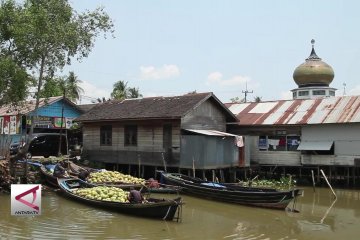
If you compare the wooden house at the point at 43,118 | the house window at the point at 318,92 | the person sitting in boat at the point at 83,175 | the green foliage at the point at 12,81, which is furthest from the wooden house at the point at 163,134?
the house window at the point at 318,92

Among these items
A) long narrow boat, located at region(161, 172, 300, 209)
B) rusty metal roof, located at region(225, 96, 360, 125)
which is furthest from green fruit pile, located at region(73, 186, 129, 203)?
rusty metal roof, located at region(225, 96, 360, 125)

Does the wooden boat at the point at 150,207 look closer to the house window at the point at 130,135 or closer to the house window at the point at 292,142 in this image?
the house window at the point at 130,135

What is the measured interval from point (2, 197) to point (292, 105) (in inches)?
646

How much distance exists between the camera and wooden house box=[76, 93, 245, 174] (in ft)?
68.2

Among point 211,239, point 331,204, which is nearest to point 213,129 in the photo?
point 331,204

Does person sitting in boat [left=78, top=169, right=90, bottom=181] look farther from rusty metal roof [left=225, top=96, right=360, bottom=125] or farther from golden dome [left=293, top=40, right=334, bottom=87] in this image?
golden dome [left=293, top=40, right=334, bottom=87]

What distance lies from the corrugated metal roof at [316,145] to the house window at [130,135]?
28.1 feet

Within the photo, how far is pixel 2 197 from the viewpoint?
16469mm

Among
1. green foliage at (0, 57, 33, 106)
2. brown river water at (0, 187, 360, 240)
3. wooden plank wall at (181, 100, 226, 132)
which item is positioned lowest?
brown river water at (0, 187, 360, 240)

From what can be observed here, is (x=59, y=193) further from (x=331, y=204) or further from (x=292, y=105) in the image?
(x=292, y=105)

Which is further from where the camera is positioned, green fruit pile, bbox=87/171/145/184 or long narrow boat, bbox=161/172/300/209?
green fruit pile, bbox=87/171/145/184

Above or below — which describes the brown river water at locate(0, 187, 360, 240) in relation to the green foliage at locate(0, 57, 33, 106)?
below

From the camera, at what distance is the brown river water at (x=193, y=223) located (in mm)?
11359

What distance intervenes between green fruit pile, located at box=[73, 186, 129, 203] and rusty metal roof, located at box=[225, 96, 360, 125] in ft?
39.3
